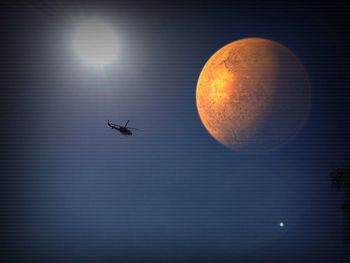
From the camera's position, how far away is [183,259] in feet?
48.9

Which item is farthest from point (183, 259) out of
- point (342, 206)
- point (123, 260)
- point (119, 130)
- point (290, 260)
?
point (342, 206)

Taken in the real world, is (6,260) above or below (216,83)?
below

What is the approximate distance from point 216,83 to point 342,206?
7.04 metres

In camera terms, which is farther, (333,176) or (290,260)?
(333,176)

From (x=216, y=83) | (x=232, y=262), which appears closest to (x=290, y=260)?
(x=232, y=262)

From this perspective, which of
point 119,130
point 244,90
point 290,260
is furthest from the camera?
point 244,90

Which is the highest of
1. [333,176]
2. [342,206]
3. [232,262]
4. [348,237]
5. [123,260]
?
[333,176]

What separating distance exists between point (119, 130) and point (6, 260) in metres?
6.49

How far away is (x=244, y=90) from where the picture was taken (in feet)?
54.3

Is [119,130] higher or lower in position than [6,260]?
higher

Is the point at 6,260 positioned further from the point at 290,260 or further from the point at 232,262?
A: the point at 290,260

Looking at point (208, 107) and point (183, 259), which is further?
point (208, 107)

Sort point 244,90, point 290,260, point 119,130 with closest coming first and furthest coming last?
point 290,260
point 119,130
point 244,90

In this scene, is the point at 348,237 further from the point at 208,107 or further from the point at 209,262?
the point at 208,107
